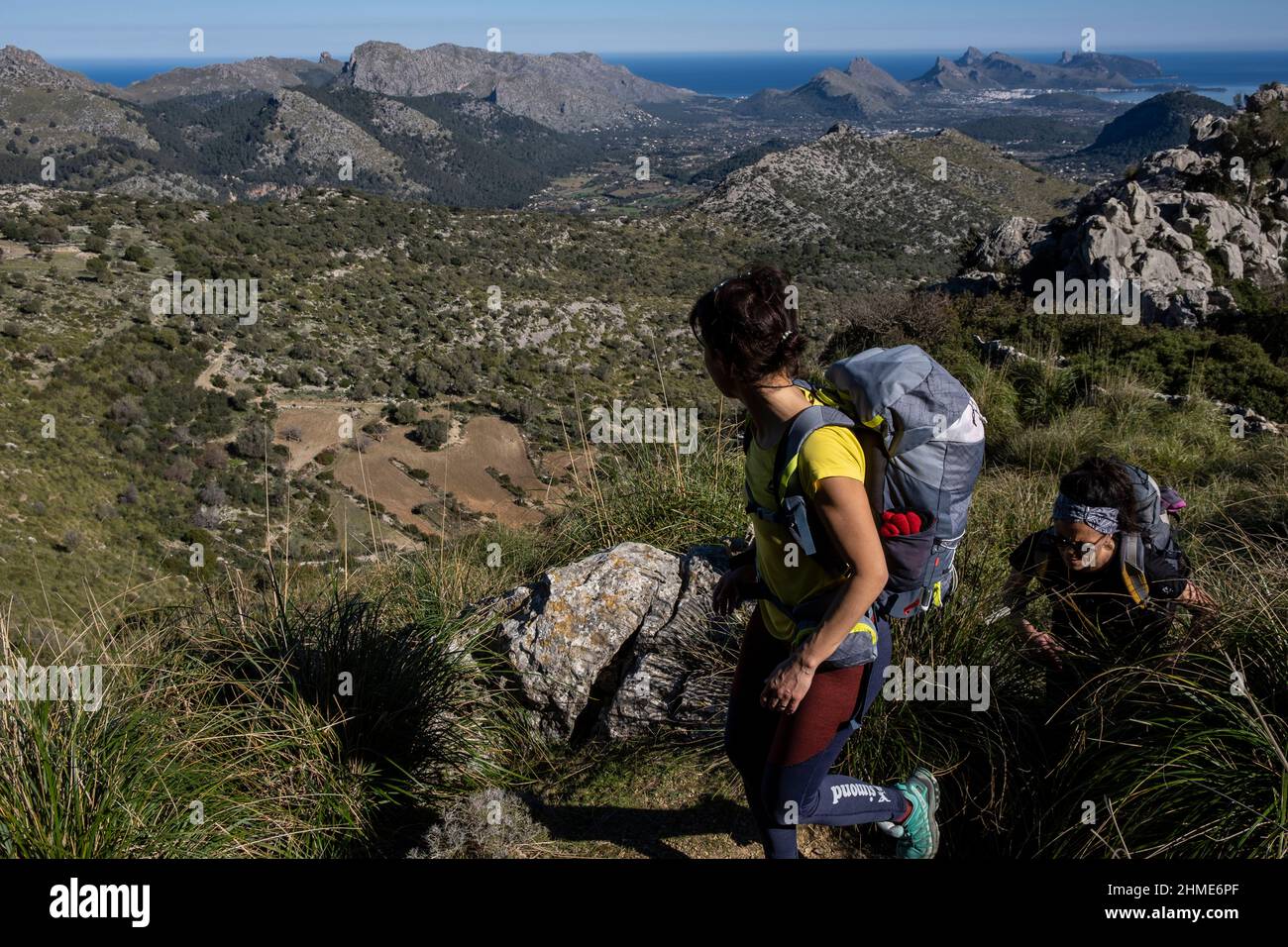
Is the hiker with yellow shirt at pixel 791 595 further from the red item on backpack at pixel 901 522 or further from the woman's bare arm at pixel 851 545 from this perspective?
the red item on backpack at pixel 901 522

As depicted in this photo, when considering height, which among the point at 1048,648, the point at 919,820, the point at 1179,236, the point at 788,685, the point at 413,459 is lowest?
the point at 413,459

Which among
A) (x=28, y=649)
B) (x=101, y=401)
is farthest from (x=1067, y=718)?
(x=101, y=401)

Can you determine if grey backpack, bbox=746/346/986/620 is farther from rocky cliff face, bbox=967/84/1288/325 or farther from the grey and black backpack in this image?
rocky cliff face, bbox=967/84/1288/325

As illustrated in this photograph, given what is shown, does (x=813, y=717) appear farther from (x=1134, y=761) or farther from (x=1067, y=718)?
(x=1067, y=718)

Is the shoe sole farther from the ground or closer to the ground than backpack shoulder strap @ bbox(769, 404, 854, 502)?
closer to the ground

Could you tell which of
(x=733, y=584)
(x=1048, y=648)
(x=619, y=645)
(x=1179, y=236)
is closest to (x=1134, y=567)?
(x=1048, y=648)

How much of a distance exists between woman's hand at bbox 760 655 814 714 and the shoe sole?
0.82m

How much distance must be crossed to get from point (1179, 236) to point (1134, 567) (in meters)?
17.4

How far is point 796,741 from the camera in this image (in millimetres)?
1907

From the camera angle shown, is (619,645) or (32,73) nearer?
(619,645)

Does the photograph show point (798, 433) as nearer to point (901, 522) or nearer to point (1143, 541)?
point (901, 522)

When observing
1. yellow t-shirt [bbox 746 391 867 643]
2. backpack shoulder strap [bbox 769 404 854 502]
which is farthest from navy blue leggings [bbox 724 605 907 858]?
backpack shoulder strap [bbox 769 404 854 502]

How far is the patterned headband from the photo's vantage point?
250cm

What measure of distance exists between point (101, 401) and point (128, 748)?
91.0 feet
